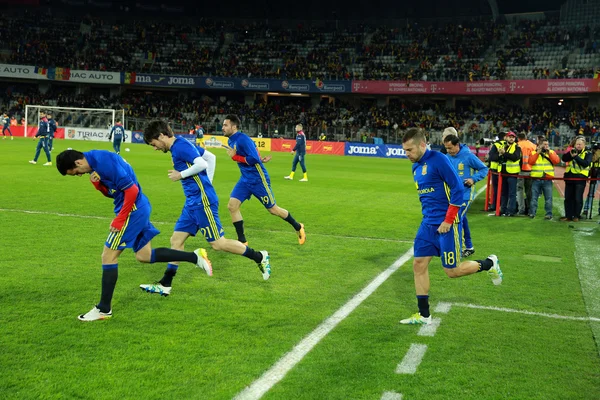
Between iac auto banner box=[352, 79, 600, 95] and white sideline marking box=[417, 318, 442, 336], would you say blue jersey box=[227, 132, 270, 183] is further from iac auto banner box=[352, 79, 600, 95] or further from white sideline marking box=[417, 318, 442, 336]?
iac auto banner box=[352, 79, 600, 95]

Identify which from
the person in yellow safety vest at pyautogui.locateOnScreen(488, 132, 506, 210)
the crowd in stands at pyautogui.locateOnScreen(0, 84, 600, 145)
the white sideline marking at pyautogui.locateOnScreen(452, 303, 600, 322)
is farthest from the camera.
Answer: the crowd in stands at pyautogui.locateOnScreen(0, 84, 600, 145)

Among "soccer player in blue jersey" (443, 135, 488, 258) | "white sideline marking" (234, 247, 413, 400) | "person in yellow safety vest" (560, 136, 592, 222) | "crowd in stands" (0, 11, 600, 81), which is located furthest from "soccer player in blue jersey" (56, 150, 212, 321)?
"crowd in stands" (0, 11, 600, 81)

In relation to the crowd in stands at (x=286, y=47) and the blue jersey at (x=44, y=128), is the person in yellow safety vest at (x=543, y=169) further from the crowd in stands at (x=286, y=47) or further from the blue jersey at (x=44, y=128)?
the crowd in stands at (x=286, y=47)

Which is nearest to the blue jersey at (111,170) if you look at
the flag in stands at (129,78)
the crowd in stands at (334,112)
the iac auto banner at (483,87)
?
the crowd in stands at (334,112)

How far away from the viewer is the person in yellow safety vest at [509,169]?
1490 centimetres

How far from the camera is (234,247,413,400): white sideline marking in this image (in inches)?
173

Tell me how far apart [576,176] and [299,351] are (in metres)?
11.8

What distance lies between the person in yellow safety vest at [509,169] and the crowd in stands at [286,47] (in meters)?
34.6

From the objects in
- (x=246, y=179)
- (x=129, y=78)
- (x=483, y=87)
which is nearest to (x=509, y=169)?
(x=246, y=179)

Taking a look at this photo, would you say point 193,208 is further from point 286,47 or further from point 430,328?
point 286,47

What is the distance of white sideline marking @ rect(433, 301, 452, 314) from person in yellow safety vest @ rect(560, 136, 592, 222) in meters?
9.13

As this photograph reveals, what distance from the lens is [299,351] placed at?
5223mm

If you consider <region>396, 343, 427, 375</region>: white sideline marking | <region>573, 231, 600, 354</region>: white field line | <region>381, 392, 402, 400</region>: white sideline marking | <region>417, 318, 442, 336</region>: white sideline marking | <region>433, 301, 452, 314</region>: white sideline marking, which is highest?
<region>381, 392, 402, 400</region>: white sideline marking

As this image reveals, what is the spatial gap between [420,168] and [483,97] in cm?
4792
